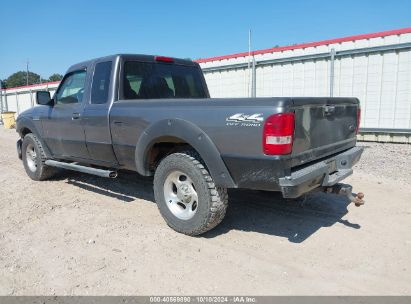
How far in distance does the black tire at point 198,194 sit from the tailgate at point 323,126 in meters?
0.91

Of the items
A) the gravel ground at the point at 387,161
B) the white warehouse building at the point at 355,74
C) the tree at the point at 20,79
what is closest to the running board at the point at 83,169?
the gravel ground at the point at 387,161

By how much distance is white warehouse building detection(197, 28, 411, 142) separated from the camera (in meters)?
8.54

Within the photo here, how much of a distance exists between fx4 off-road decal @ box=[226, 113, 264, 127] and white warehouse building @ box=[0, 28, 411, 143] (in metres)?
6.89

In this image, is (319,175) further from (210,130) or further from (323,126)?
(210,130)

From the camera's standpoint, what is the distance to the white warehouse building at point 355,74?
28.0 feet

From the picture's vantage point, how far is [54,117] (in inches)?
221

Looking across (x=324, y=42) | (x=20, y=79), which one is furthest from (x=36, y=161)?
(x=20, y=79)

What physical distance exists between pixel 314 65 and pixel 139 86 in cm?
653

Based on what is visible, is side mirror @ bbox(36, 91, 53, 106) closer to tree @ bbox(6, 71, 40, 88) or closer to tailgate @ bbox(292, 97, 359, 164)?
tailgate @ bbox(292, 97, 359, 164)

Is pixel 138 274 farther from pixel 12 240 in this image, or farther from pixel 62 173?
pixel 62 173

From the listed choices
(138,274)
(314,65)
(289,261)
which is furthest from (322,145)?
(314,65)

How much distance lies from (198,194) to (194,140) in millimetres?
556

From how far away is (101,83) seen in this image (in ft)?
15.8

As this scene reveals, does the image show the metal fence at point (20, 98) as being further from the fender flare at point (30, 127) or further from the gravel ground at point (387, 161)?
the gravel ground at point (387, 161)
